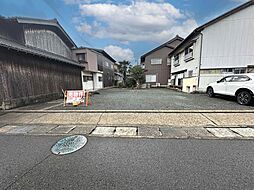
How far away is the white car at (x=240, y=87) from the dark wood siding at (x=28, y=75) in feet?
38.0

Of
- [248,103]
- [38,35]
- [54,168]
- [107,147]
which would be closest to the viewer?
[54,168]

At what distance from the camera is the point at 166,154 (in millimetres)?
2664

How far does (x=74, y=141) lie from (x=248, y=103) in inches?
315

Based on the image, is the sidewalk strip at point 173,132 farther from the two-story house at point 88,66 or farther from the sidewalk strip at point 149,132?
the two-story house at point 88,66

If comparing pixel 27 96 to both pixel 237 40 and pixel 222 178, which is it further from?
pixel 237 40

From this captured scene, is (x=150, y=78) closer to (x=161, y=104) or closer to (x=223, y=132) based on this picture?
(x=161, y=104)

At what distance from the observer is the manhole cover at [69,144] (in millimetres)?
2850

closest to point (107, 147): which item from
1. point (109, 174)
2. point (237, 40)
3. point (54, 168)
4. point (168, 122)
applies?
point (109, 174)

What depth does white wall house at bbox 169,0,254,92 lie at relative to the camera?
998cm

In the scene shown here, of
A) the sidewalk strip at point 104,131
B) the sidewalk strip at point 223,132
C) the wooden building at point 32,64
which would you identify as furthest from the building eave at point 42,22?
the sidewalk strip at point 223,132

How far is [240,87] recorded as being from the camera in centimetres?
688

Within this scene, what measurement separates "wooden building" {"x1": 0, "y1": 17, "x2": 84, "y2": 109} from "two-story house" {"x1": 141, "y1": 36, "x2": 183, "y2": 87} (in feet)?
44.0

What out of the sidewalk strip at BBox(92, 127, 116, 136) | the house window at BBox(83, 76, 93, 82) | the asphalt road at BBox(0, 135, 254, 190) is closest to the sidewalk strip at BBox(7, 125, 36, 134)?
the asphalt road at BBox(0, 135, 254, 190)

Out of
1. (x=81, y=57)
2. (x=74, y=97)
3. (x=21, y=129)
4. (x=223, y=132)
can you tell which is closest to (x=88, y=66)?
(x=81, y=57)
